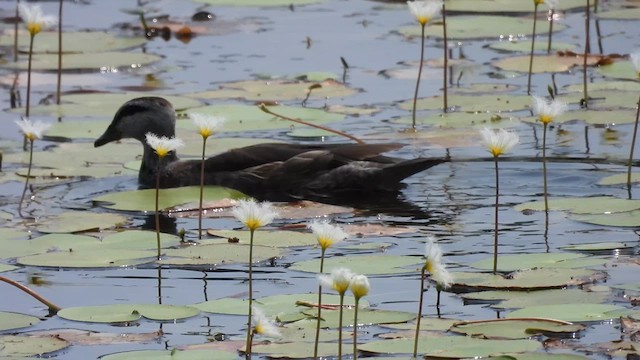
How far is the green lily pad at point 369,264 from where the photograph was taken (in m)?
7.39

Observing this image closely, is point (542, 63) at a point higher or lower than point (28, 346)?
higher

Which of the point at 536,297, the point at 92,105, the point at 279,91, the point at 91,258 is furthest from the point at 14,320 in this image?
the point at 279,91

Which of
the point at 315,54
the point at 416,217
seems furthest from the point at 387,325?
the point at 315,54

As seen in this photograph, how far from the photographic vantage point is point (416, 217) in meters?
9.08

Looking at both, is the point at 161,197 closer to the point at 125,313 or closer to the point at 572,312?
the point at 125,313

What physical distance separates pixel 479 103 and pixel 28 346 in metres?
6.13

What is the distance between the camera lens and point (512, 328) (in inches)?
246

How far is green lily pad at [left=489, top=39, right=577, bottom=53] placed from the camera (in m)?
13.7

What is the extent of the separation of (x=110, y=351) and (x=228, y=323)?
561 mm

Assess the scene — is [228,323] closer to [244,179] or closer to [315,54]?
[244,179]

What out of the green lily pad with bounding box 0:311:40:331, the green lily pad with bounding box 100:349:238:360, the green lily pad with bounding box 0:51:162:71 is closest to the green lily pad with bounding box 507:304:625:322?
the green lily pad with bounding box 100:349:238:360

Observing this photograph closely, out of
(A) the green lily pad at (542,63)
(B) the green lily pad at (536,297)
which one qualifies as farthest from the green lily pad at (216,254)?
(A) the green lily pad at (542,63)

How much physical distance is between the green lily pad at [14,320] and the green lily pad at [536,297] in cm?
175

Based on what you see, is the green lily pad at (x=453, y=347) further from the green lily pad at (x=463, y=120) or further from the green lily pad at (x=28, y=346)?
the green lily pad at (x=463, y=120)
